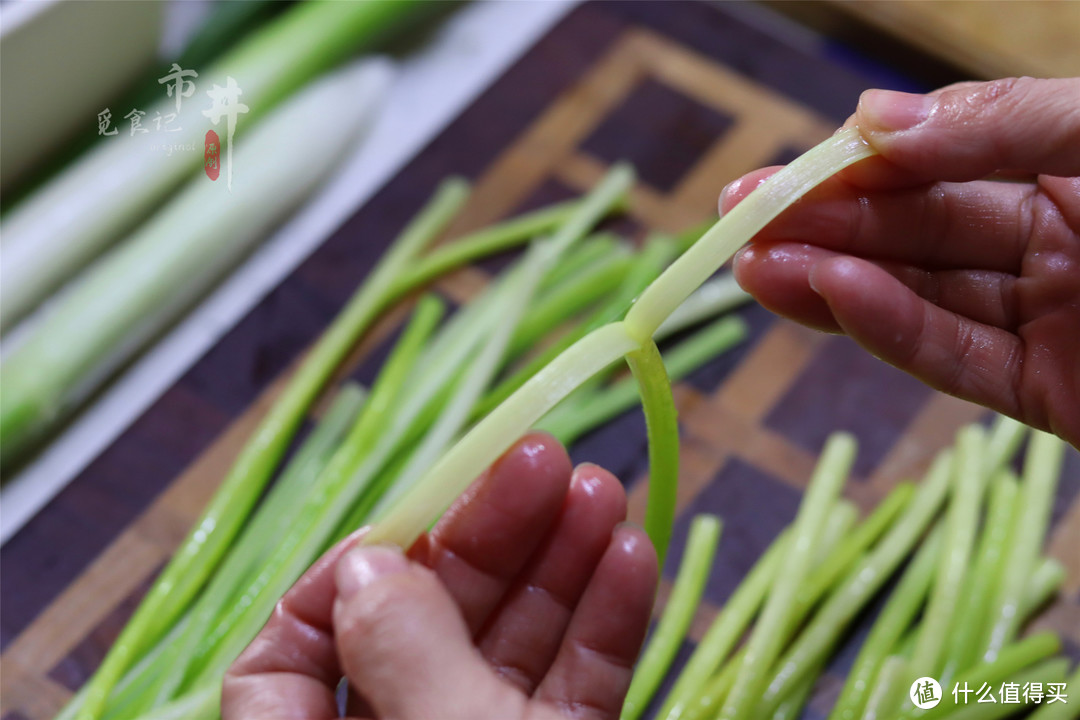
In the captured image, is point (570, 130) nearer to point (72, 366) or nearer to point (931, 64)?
point (931, 64)

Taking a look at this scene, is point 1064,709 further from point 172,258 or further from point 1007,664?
point 172,258

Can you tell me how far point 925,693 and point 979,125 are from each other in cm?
65

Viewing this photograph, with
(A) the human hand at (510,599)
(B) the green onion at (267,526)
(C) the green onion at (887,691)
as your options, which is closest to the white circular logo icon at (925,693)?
(C) the green onion at (887,691)

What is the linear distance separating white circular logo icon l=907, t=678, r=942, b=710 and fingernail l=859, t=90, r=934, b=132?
2.14 ft

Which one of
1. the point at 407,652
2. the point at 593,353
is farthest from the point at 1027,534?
the point at 407,652

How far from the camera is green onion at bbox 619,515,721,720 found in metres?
1.18

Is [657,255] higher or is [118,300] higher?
[118,300]

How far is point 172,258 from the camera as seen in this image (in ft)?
4.78

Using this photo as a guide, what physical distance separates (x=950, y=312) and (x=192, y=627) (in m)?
0.93

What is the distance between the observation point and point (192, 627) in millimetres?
1140

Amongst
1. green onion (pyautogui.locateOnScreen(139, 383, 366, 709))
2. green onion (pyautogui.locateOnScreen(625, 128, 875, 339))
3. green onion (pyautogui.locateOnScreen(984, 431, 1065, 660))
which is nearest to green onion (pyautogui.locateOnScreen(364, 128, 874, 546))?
green onion (pyautogui.locateOnScreen(625, 128, 875, 339))

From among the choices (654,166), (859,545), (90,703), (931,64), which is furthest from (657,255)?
(90,703)

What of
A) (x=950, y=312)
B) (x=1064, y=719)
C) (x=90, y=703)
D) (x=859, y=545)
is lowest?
(x=1064, y=719)

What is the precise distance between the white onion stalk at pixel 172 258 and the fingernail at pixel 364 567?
2.52 feet
